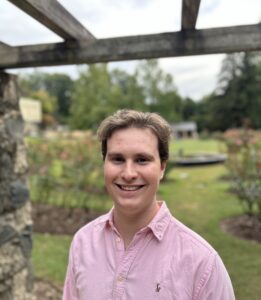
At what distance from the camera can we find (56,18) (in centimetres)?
222

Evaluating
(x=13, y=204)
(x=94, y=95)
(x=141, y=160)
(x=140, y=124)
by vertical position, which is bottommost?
(x=13, y=204)

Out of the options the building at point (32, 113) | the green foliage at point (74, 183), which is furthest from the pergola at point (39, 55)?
the building at point (32, 113)

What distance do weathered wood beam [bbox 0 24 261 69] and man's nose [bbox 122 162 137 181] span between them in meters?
1.24

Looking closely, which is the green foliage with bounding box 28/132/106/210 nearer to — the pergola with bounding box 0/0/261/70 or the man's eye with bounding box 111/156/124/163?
the pergola with bounding box 0/0/261/70

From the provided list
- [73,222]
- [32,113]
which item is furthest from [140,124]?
[32,113]

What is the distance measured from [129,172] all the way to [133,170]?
2cm

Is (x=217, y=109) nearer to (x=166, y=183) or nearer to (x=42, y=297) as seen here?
(x=166, y=183)

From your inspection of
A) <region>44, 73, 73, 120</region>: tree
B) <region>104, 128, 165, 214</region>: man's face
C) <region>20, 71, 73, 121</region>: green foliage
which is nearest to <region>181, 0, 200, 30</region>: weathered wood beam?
<region>104, 128, 165, 214</region>: man's face

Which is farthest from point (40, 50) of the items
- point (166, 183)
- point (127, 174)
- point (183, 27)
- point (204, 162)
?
point (204, 162)

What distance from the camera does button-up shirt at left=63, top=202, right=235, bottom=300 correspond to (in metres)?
1.46

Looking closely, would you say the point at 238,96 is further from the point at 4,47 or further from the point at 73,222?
the point at 4,47

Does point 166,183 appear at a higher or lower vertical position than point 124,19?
lower

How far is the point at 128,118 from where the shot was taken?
64.9 inches

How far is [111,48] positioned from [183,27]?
1.78 feet
